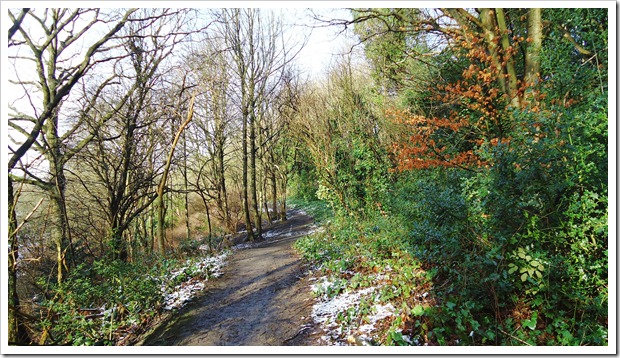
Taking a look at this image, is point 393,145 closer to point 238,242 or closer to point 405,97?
point 405,97

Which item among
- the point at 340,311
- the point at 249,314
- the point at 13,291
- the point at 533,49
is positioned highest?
the point at 533,49

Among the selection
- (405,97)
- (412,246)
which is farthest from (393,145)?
(412,246)

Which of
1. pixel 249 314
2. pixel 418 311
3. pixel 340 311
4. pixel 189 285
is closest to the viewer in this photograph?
pixel 418 311

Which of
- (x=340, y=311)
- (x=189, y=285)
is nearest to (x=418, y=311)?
(x=340, y=311)

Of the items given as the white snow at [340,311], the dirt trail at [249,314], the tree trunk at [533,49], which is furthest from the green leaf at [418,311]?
the tree trunk at [533,49]

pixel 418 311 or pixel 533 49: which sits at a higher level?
pixel 533 49

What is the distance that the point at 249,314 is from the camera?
4.16 m

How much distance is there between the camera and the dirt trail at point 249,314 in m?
3.45

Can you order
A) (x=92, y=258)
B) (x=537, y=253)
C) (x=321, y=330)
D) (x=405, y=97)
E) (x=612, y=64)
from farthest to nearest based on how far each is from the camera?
1. (x=405, y=97)
2. (x=92, y=258)
3. (x=321, y=330)
4. (x=612, y=64)
5. (x=537, y=253)

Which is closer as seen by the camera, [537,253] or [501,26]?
[537,253]

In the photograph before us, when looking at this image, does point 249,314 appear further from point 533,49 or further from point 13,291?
point 533,49

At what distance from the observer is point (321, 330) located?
11.2ft

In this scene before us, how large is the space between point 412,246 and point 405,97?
5.51m

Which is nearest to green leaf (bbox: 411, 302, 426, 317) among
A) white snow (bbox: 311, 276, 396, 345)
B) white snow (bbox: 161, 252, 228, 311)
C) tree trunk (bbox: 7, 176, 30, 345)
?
white snow (bbox: 311, 276, 396, 345)
